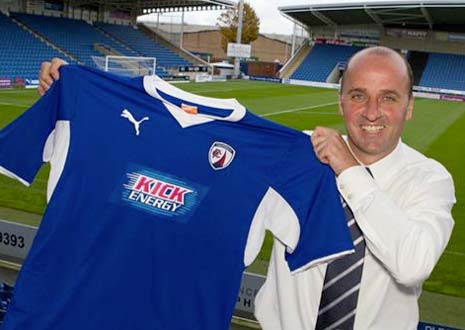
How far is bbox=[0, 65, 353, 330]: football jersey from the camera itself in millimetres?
2523

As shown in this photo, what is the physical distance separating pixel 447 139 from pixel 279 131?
16.3m

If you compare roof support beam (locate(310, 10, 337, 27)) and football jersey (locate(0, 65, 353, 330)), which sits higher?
roof support beam (locate(310, 10, 337, 27))

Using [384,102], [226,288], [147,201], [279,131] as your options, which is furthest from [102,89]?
[384,102]

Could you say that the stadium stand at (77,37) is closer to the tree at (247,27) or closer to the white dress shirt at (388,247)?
the tree at (247,27)

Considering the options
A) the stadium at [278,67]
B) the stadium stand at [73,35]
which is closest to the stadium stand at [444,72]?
the stadium at [278,67]

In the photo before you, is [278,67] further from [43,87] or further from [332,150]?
[332,150]

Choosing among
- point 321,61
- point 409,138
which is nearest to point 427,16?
point 321,61

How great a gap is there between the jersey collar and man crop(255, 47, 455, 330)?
0.49 m

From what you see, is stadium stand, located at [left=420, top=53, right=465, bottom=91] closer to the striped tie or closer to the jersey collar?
the jersey collar

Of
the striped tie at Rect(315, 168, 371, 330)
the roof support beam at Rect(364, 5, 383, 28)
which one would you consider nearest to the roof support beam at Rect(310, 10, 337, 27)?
the roof support beam at Rect(364, 5, 383, 28)

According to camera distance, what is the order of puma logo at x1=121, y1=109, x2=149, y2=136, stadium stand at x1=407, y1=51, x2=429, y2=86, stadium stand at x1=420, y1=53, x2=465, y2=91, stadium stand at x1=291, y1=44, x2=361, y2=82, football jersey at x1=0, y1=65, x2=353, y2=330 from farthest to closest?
stadium stand at x1=291, y1=44, x2=361, y2=82 → stadium stand at x1=407, y1=51, x2=429, y2=86 → stadium stand at x1=420, y1=53, x2=465, y2=91 → puma logo at x1=121, y1=109, x2=149, y2=136 → football jersey at x1=0, y1=65, x2=353, y2=330

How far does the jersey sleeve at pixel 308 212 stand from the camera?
2221 mm

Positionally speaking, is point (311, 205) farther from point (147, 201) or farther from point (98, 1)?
point (98, 1)

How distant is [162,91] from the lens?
272cm
